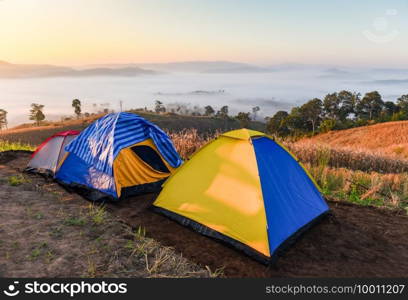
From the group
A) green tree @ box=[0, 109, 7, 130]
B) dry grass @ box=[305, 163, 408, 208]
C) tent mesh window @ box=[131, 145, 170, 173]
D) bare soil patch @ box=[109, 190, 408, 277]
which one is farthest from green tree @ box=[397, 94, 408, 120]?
green tree @ box=[0, 109, 7, 130]

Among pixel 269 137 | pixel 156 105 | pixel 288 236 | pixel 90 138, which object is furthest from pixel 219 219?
pixel 156 105

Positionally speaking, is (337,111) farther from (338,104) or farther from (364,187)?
(364,187)

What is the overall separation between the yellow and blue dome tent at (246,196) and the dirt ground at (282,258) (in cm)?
23

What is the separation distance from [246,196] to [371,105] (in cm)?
8520

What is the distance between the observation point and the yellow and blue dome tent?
17.1 feet

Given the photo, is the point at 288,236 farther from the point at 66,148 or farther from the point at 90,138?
the point at 66,148

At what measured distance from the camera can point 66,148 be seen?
8430 millimetres

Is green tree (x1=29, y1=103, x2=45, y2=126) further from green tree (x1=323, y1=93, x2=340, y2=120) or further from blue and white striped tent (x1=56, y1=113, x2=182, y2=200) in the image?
blue and white striped tent (x1=56, y1=113, x2=182, y2=200)

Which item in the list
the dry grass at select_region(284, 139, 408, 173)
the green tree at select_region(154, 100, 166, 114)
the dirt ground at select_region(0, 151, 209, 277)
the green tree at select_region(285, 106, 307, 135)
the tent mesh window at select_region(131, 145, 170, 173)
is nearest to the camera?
the dirt ground at select_region(0, 151, 209, 277)

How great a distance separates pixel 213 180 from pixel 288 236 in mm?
1677

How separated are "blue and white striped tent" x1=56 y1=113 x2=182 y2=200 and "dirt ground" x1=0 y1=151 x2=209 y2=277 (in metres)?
0.72

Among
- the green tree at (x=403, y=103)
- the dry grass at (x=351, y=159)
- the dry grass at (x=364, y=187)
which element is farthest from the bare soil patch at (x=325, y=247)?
the green tree at (x=403, y=103)

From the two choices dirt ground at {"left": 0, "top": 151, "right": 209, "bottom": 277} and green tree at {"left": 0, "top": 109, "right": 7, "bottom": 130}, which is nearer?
dirt ground at {"left": 0, "top": 151, "right": 209, "bottom": 277}

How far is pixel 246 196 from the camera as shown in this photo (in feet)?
18.1
